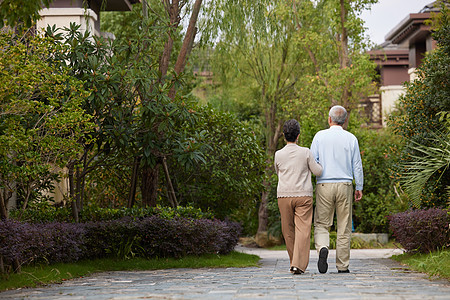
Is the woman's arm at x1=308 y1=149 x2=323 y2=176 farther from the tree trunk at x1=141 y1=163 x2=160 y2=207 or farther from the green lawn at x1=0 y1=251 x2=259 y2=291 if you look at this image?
the tree trunk at x1=141 y1=163 x2=160 y2=207

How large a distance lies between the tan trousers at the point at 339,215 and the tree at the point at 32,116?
3.38 m

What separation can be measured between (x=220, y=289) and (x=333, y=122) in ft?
10.0

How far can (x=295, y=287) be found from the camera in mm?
6270

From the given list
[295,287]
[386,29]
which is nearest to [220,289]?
[295,287]

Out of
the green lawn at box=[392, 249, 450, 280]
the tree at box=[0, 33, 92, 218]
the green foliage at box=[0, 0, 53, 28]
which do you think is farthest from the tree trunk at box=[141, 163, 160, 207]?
the green foliage at box=[0, 0, 53, 28]

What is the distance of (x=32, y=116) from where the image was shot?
974 cm

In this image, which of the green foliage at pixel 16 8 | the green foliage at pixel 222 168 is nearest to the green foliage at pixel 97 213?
the green foliage at pixel 222 168

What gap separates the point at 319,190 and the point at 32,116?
13.8ft

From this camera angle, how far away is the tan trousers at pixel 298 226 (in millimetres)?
7930

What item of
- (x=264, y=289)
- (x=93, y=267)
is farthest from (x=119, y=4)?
(x=264, y=289)

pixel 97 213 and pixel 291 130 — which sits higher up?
pixel 291 130

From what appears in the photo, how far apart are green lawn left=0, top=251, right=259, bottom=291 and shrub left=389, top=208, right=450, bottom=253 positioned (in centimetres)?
260

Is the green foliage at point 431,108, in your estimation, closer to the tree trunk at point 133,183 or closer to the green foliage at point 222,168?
the green foliage at point 222,168

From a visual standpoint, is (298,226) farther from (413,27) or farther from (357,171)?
Result: (413,27)
